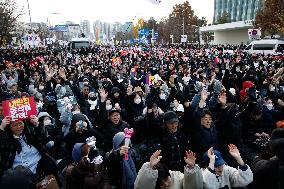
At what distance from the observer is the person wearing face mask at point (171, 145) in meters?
4.61

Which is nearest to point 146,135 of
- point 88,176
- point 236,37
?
point 88,176

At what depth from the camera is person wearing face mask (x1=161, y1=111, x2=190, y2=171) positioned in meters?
4.61

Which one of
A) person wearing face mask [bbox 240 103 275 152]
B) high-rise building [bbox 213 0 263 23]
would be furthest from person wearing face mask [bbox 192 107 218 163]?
high-rise building [bbox 213 0 263 23]

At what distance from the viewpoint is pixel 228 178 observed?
3518 millimetres

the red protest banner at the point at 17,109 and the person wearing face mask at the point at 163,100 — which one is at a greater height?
the red protest banner at the point at 17,109

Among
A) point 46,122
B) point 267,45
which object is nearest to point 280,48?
point 267,45

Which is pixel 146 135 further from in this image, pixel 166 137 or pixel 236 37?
pixel 236 37

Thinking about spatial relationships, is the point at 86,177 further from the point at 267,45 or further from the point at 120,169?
the point at 267,45

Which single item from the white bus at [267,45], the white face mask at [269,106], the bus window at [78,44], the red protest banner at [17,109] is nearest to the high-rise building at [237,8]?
the white bus at [267,45]

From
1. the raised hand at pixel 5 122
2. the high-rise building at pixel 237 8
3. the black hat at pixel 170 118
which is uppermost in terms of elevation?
the high-rise building at pixel 237 8

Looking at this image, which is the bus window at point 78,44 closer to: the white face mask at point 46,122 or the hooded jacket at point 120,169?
the white face mask at point 46,122

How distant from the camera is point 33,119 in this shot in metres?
4.99

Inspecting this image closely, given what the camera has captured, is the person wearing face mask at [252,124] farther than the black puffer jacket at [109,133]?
Yes

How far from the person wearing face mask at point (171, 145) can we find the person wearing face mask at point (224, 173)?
1.03 m
